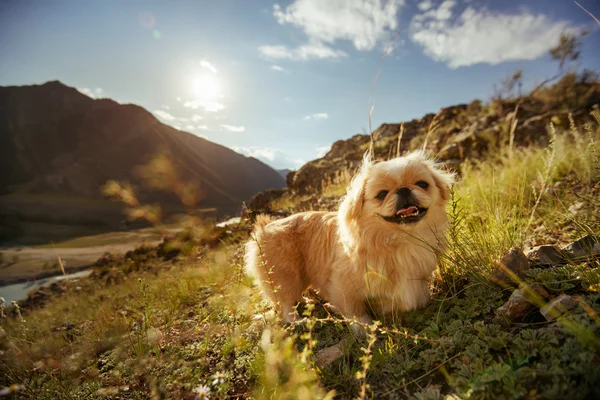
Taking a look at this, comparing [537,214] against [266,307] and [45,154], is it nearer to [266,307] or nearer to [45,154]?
[266,307]

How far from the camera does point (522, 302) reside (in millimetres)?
1578

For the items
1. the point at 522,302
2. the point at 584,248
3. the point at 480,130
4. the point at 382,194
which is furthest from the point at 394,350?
the point at 480,130

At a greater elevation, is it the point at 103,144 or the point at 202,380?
the point at 103,144

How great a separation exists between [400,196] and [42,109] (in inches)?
4661

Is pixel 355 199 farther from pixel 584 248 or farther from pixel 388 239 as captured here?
pixel 584 248

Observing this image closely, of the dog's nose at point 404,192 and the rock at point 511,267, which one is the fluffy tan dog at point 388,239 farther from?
the rock at point 511,267

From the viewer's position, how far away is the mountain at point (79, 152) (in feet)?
230

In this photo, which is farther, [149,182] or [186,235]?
[149,182]

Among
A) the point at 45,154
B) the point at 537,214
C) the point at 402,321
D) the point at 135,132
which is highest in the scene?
the point at 135,132

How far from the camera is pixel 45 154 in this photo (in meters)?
77.9

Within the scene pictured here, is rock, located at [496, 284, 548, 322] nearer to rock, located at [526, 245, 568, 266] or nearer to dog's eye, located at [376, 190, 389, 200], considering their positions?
rock, located at [526, 245, 568, 266]

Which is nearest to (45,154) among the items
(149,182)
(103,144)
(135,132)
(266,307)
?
(103,144)

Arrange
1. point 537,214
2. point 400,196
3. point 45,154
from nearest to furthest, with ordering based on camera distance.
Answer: point 400,196 < point 537,214 < point 45,154

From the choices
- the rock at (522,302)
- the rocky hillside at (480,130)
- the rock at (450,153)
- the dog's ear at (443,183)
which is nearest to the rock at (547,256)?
the rock at (522,302)
